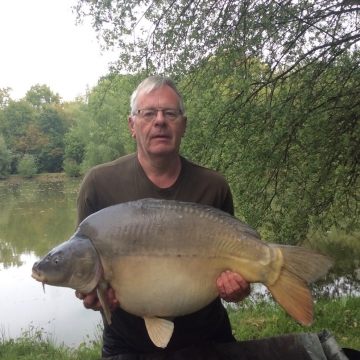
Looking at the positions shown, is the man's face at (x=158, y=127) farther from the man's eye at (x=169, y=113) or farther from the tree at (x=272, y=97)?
the tree at (x=272, y=97)

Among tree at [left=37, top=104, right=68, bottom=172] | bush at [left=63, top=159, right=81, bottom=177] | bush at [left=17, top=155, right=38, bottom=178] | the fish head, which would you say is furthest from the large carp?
tree at [left=37, top=104, right=68, bottom=172]

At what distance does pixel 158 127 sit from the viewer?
1.66m

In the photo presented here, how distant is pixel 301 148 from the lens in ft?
13.4

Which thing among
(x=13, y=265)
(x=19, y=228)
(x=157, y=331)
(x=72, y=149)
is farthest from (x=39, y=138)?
(x=157, y=331)

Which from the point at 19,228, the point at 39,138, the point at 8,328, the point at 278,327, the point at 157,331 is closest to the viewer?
the point at 157,331

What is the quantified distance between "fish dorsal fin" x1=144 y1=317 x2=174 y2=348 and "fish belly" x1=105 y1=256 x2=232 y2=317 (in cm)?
3

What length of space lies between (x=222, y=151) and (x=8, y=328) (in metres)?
2.97

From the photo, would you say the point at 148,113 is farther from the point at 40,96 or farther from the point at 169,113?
the point at 40,96

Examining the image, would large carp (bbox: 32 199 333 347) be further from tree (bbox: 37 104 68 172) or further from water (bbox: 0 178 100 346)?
tree (bbox: 37 104 68 172)

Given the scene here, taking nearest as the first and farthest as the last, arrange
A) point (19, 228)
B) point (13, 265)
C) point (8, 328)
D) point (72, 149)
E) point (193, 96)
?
point (193, 96) → point (8, 328) → point (13, 265) → point (19, 228) → point (72, 149)

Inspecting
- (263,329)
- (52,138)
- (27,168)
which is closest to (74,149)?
(27,168)

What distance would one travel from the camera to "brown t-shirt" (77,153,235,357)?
1718 millimetres

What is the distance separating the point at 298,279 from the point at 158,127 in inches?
30.0

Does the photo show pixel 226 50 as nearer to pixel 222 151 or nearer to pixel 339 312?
pixel 222 151
